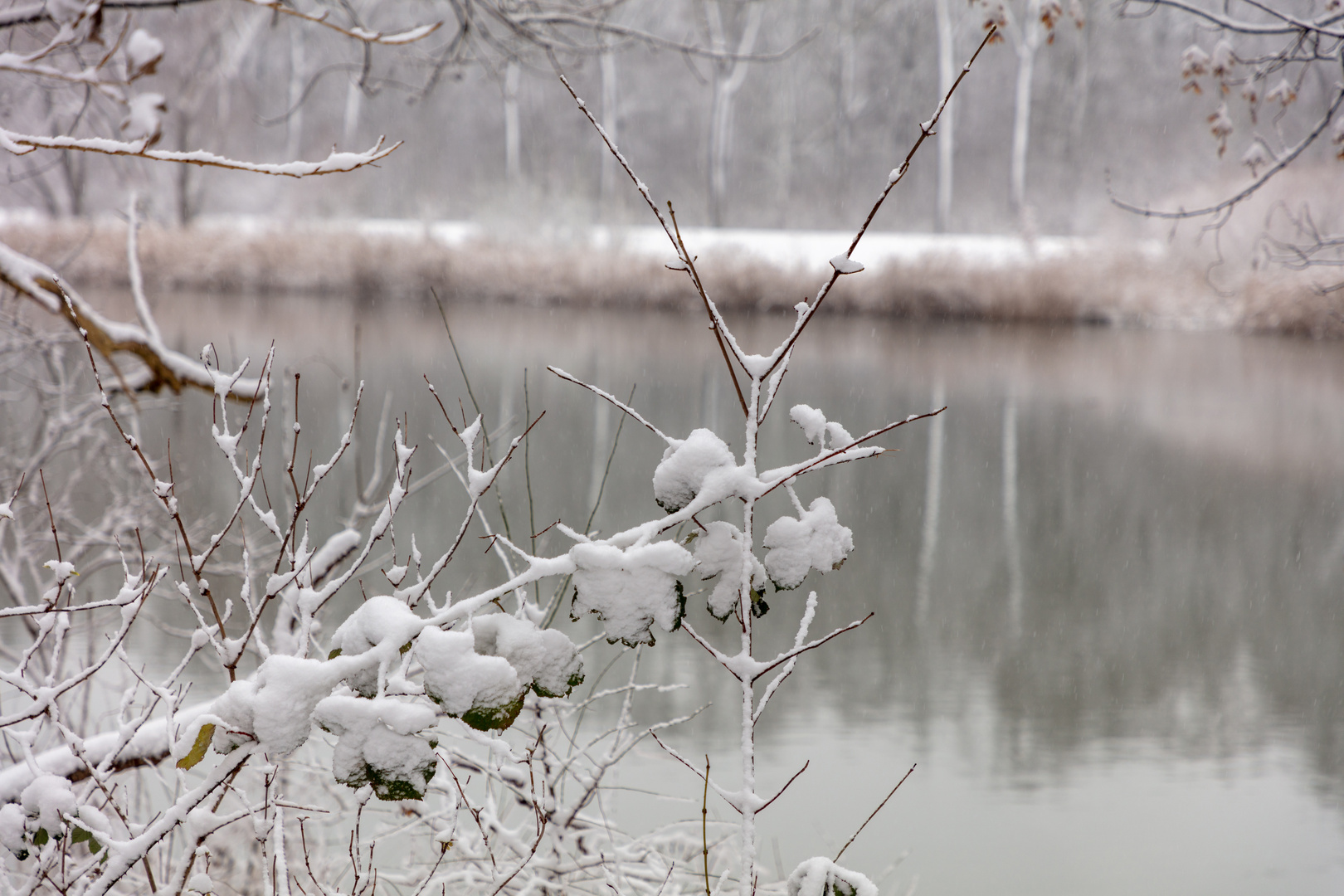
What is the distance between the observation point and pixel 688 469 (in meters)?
1.01

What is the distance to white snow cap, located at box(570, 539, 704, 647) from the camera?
0.95 m

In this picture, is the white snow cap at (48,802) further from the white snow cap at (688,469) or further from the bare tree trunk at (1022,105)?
the bare tree trunk at (1022,105)

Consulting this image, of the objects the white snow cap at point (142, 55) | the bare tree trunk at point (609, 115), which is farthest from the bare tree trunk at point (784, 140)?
the white snow cap at point (142, 55)

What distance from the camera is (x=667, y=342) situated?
540 inches

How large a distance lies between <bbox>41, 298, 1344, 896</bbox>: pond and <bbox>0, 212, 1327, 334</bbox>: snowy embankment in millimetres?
2872

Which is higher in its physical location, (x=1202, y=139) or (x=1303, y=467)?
(x=1202, y=139)

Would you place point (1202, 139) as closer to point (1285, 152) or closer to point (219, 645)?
point (1285, 152)

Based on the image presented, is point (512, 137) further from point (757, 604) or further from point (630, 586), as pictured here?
point (630, 586)

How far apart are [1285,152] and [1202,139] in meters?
22.6

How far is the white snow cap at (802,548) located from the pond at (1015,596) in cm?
81

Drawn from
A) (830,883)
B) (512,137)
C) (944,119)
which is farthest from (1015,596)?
(512,137)

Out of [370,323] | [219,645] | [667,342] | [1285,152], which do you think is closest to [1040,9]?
[1285,152]

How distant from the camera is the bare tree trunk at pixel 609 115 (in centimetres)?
2431

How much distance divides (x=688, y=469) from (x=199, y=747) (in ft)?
1.76
